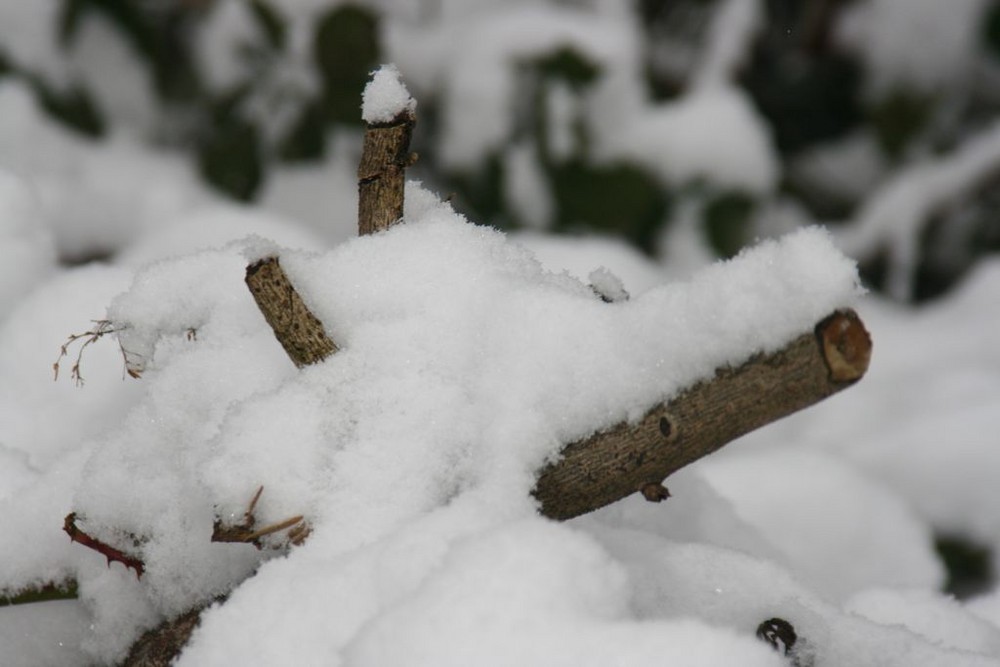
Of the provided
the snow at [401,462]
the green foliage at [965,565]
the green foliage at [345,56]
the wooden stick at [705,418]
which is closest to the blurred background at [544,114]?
the green foliage at [345,56]

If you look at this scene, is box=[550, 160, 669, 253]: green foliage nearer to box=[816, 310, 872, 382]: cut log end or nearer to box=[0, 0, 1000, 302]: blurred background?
box=[0, 0, 1000, 302]: blurred background

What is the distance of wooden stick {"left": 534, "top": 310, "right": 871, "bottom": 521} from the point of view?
42 cm

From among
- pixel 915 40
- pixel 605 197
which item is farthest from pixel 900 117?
pixel 605 197

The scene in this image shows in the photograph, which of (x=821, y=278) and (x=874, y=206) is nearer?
(x=821, y=278)

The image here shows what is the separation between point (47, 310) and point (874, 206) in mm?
1554

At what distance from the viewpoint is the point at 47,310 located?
854mm

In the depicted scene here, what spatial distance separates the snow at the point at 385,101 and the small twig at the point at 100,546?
30 cm

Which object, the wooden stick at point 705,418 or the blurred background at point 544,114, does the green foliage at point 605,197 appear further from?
the wooden stick at point 705,418

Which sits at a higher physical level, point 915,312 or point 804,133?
point 804,133

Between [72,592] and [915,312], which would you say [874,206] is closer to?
[915,312]

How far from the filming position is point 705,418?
0.45m

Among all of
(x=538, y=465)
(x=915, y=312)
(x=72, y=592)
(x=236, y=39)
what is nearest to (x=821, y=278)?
(x=538, y=465)

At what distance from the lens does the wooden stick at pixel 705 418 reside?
1.36ft

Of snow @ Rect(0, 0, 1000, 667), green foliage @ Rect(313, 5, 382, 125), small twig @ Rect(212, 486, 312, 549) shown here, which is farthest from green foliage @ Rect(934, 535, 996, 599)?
green foliage @ Rect(313, 5, 382, 125)
